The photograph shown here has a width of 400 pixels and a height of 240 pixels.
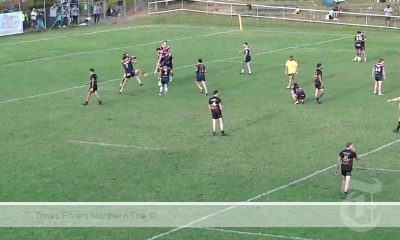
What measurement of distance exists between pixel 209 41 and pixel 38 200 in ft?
114

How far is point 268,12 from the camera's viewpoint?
6650 centimetres

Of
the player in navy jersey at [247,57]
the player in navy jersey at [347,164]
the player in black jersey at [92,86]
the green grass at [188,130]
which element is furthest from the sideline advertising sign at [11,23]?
the player in navy jersey at [347,164]

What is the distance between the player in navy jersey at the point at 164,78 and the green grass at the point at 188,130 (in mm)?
461

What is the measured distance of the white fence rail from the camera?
62.6 m

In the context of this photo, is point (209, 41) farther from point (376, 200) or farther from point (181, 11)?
point (376, 200)

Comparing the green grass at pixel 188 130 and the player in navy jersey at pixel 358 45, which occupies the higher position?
the player in navy jersey at pixel 358 45

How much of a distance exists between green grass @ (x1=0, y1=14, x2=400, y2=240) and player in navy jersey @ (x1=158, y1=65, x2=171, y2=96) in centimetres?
46

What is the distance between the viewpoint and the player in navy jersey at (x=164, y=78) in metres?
37.2

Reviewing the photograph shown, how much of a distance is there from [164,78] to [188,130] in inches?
282

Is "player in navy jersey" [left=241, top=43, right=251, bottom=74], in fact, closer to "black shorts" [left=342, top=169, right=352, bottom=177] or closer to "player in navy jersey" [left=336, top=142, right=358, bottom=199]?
"player in navy jersey" [left=336, top=142, right=358, bottom=199]

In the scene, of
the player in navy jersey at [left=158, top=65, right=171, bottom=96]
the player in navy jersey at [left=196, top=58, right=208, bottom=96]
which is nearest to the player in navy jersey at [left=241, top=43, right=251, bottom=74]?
the player in navy jersey at [left=196, top=58, right=208, bottom=96]
